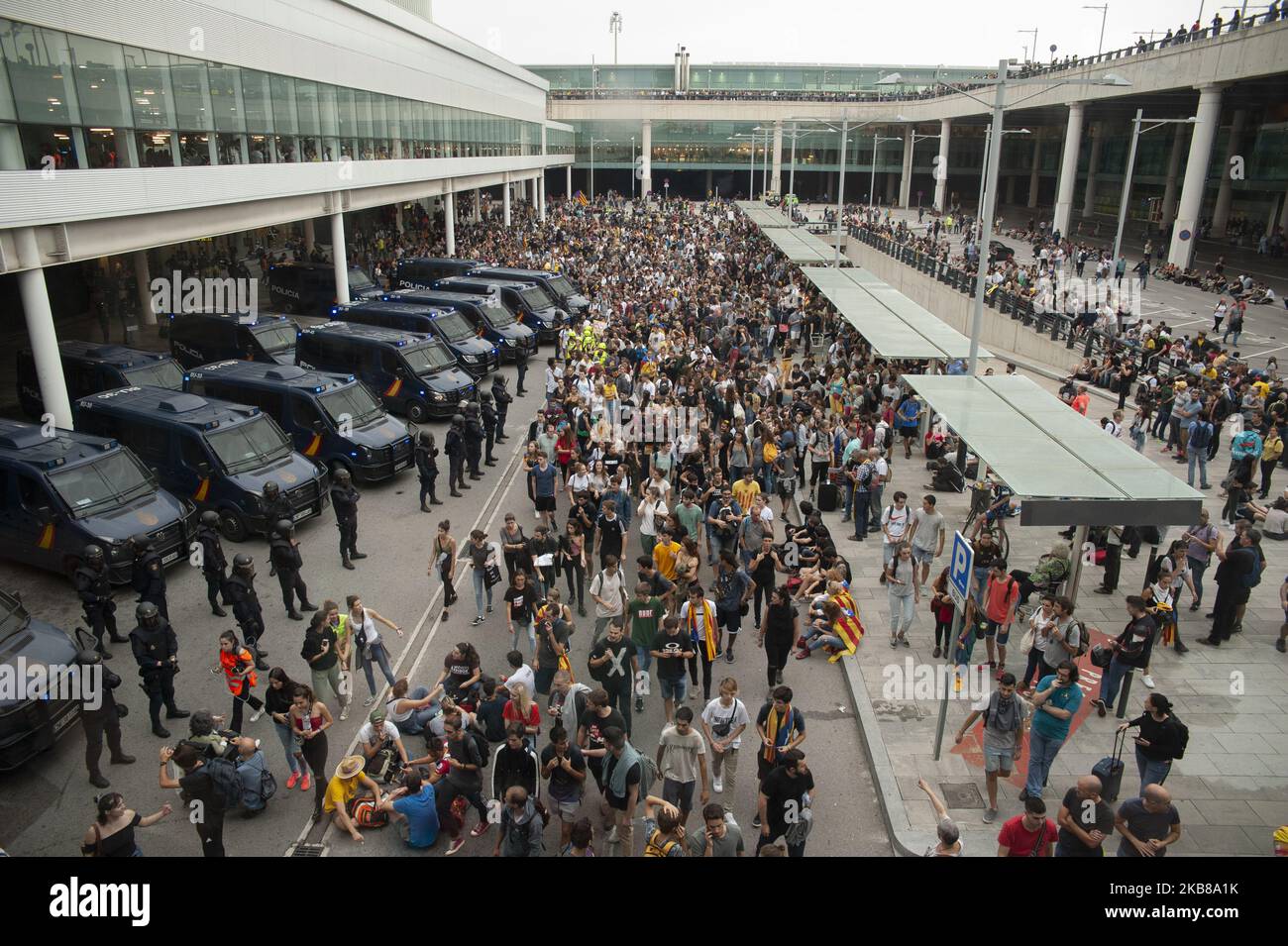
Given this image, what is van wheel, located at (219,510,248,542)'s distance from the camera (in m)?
13.9

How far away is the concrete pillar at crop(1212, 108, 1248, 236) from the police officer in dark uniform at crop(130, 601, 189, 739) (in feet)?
198

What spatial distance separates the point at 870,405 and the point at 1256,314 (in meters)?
24.0

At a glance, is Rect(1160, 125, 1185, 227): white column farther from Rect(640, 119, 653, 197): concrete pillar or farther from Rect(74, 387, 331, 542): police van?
Rect(74, 387, 331, 542): police van

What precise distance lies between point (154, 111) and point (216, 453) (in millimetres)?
9315

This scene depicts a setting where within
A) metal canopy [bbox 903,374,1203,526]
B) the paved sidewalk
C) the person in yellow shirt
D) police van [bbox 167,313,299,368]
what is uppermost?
metal canopy [bbox 903,374,1203,526]

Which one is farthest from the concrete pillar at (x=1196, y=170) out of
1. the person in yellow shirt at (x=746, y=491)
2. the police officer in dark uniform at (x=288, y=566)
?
the police officer in dark uniform at (x=288, y=566)

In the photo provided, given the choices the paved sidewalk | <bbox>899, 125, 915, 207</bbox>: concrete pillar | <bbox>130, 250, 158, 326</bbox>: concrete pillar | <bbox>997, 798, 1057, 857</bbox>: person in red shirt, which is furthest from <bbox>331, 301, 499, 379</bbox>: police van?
<bbox>899, 125, 915, 207</bbox>: concrete pillar

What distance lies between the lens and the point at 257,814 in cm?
799

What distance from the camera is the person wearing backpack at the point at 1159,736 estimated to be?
7.34 meters

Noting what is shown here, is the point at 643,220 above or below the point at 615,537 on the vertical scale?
above

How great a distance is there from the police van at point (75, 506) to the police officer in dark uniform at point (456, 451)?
15.7 feet

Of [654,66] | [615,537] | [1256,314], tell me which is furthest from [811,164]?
[615,537]
